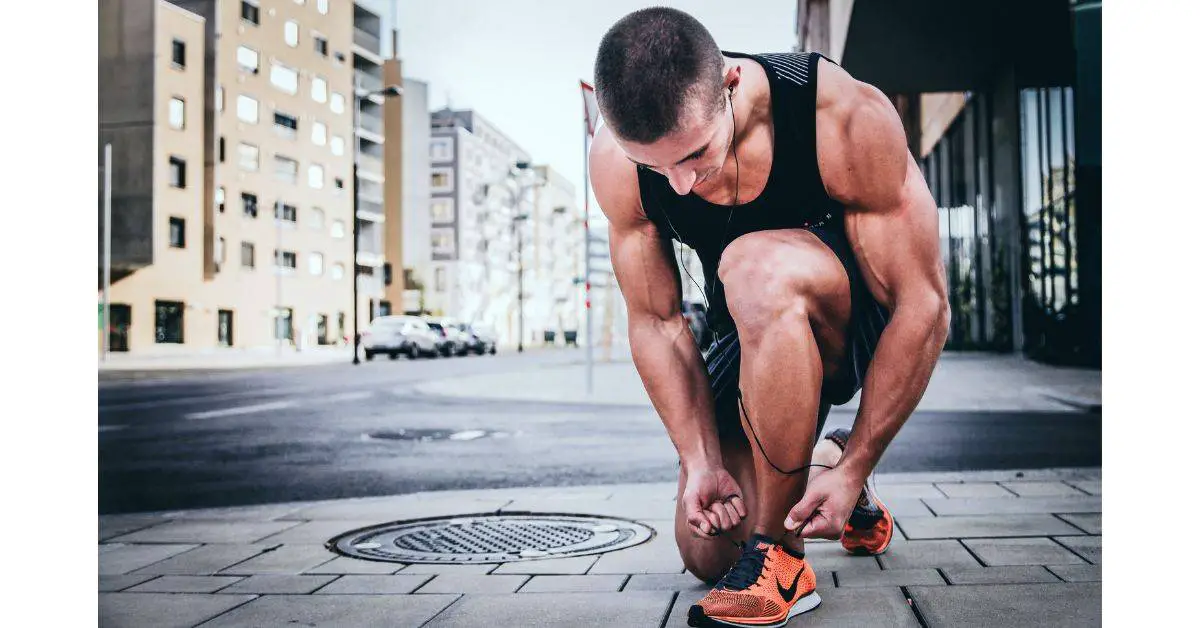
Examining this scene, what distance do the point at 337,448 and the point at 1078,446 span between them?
3.87m

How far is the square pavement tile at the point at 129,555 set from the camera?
111 inches

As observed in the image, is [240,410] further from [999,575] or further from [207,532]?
[999,575]

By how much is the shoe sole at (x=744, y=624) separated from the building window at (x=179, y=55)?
477cm

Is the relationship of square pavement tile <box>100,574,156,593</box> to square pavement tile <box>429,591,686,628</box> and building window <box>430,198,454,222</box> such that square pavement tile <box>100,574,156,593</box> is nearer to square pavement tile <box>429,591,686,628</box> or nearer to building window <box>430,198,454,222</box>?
square pavement tile <box>429,591,686,628</box>

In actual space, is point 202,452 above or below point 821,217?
below

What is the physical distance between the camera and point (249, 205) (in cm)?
1783

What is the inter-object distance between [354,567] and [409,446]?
3.21 metres

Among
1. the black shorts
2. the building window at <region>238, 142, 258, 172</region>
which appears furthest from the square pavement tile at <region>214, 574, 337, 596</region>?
the building window at <region>238, 142, 258, 172</region>

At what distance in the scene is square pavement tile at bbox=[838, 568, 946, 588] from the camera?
233cm

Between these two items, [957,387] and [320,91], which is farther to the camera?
[957,387]

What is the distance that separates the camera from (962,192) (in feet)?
59.4

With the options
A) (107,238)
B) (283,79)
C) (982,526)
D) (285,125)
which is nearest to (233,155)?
(285,125)
